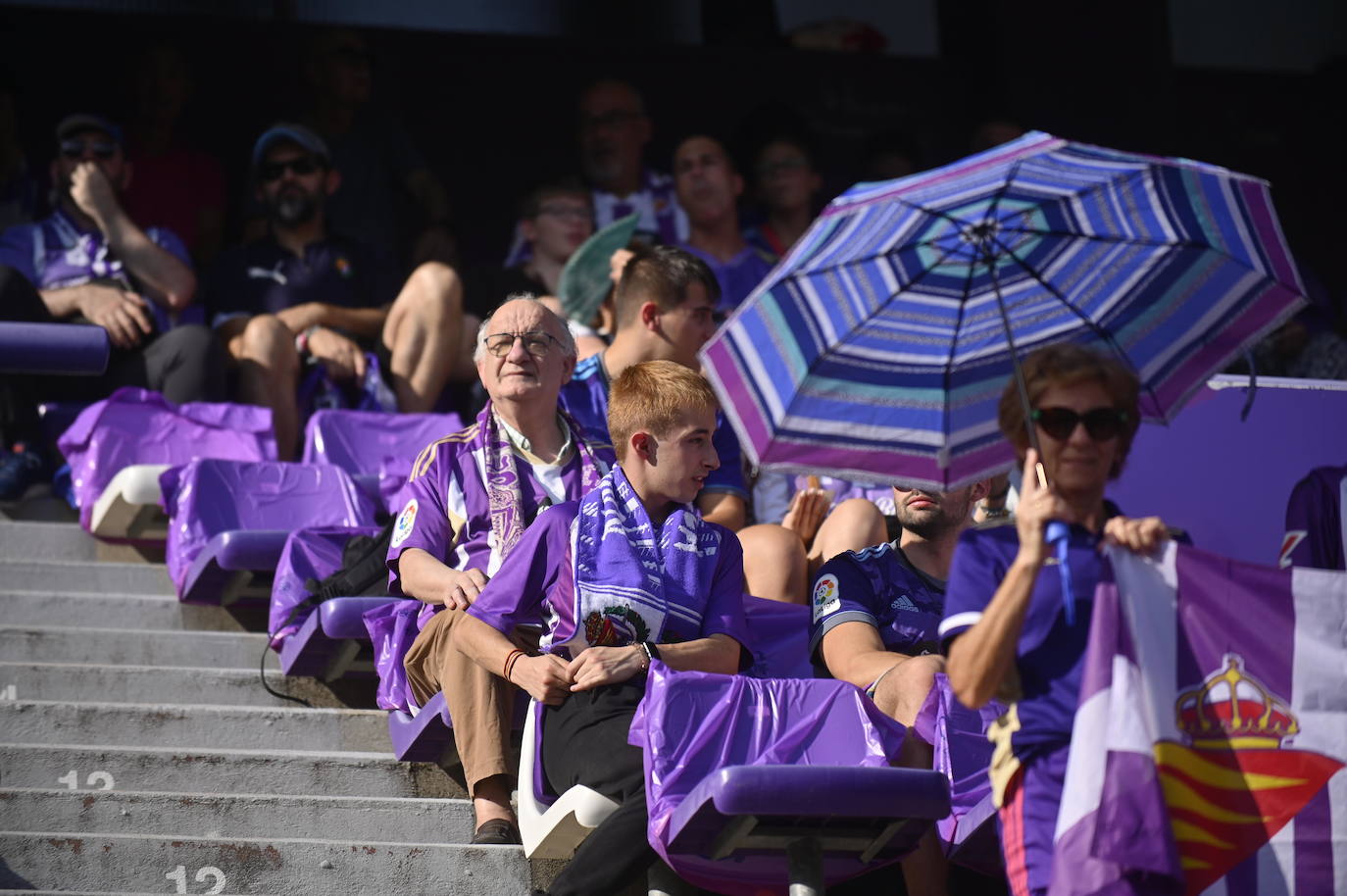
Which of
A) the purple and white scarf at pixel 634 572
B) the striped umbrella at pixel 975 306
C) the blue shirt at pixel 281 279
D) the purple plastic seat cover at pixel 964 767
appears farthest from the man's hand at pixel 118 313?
the purple plastic seat cover at pixel 964 767

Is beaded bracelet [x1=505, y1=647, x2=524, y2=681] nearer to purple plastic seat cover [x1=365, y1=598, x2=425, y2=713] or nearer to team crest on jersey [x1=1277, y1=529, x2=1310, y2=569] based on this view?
purple plastic seat cover [x1=365, y1=598, x2=425, y2=713]

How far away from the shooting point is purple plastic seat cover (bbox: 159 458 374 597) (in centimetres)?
512

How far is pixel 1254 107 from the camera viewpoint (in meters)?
9.02

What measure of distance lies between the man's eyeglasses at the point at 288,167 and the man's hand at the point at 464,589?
3.11 metres

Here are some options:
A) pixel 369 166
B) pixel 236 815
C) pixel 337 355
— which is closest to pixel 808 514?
pixel 236 815

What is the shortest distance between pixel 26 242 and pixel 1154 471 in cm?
393

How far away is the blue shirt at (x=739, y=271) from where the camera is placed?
267 inches

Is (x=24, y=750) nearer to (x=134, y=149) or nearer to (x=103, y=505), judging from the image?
→ (x=103, y=505)

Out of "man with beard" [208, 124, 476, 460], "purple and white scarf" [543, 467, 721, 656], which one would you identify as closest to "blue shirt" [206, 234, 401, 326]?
"man with beard" [208, 124, 476, 460]

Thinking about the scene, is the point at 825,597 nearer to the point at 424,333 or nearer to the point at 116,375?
the point at 424,333

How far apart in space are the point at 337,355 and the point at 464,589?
2461mm

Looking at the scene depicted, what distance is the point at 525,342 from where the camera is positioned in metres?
4.47

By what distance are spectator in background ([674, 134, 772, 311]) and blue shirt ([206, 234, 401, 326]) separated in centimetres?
124

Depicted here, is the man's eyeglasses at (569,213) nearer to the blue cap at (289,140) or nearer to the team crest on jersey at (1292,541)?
the blue cap at (289,140)
